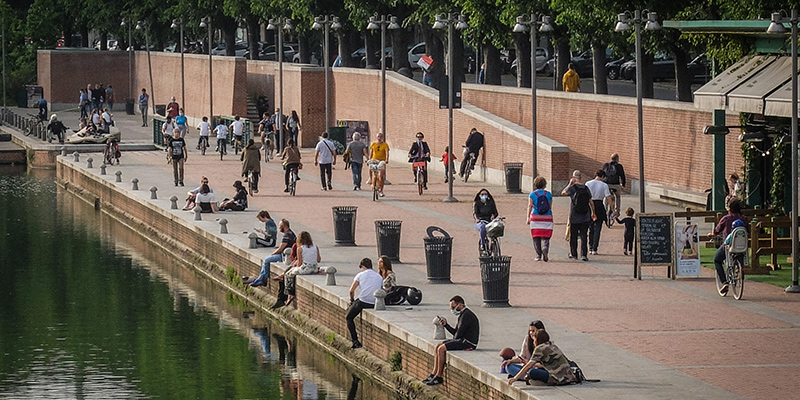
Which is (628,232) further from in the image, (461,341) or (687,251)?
(461,341)

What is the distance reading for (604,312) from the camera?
21.8 metres

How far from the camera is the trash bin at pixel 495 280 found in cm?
2208

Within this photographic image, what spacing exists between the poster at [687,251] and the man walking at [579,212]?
2427mm

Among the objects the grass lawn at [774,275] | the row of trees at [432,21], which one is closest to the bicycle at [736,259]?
the grass lawn at [774,275]

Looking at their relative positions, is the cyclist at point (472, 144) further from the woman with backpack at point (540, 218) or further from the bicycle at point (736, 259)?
the bicycle at point (736, 259)

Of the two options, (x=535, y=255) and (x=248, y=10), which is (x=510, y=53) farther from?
(x=535, y=255)

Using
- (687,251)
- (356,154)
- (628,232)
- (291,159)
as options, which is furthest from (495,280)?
(356,154)

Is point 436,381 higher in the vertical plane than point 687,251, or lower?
lower

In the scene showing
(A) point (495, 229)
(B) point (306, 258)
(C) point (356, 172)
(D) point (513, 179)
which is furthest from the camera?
(C) point (356, 172)

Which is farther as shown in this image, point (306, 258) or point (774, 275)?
point (306, 258)

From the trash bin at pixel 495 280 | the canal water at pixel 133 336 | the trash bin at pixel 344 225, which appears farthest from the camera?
the trash bin at pixel 344 225

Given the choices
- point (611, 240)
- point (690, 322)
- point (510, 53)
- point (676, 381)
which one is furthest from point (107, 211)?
point (510, 53)

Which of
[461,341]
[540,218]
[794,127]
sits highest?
[794,127]

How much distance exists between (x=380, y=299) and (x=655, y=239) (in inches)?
211
